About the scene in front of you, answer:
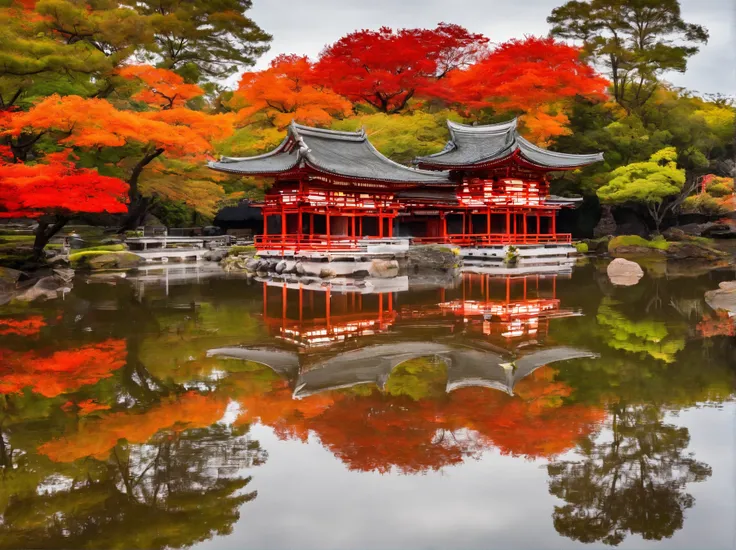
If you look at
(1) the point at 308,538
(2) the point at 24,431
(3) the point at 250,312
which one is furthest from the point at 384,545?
(3) the point at 250,312

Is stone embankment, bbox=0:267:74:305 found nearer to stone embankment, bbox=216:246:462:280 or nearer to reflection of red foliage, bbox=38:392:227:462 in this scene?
stone embankment, bbox=216:246:462:280

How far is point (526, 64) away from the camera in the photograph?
39406mm

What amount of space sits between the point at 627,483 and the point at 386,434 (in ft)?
7.93

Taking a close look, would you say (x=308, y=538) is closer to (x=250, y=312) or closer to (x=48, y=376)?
(x=48, y=376)

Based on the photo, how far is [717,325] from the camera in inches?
505

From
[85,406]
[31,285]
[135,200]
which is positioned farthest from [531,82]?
[85,406]

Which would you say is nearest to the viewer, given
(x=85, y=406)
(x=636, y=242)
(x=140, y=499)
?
(x=140, y=499)

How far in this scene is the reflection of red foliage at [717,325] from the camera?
11938 millimetres

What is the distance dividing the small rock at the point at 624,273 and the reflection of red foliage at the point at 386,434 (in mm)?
17076

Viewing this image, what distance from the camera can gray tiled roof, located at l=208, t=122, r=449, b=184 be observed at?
26.4 meters

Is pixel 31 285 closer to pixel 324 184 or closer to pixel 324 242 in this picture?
pixel 324 242

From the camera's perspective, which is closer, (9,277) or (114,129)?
(9,277)

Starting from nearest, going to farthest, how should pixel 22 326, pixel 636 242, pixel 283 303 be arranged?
pixel 22 326 < pixel 283 303 < pixel 636 242

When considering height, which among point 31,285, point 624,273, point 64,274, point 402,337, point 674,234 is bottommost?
point 402,337
